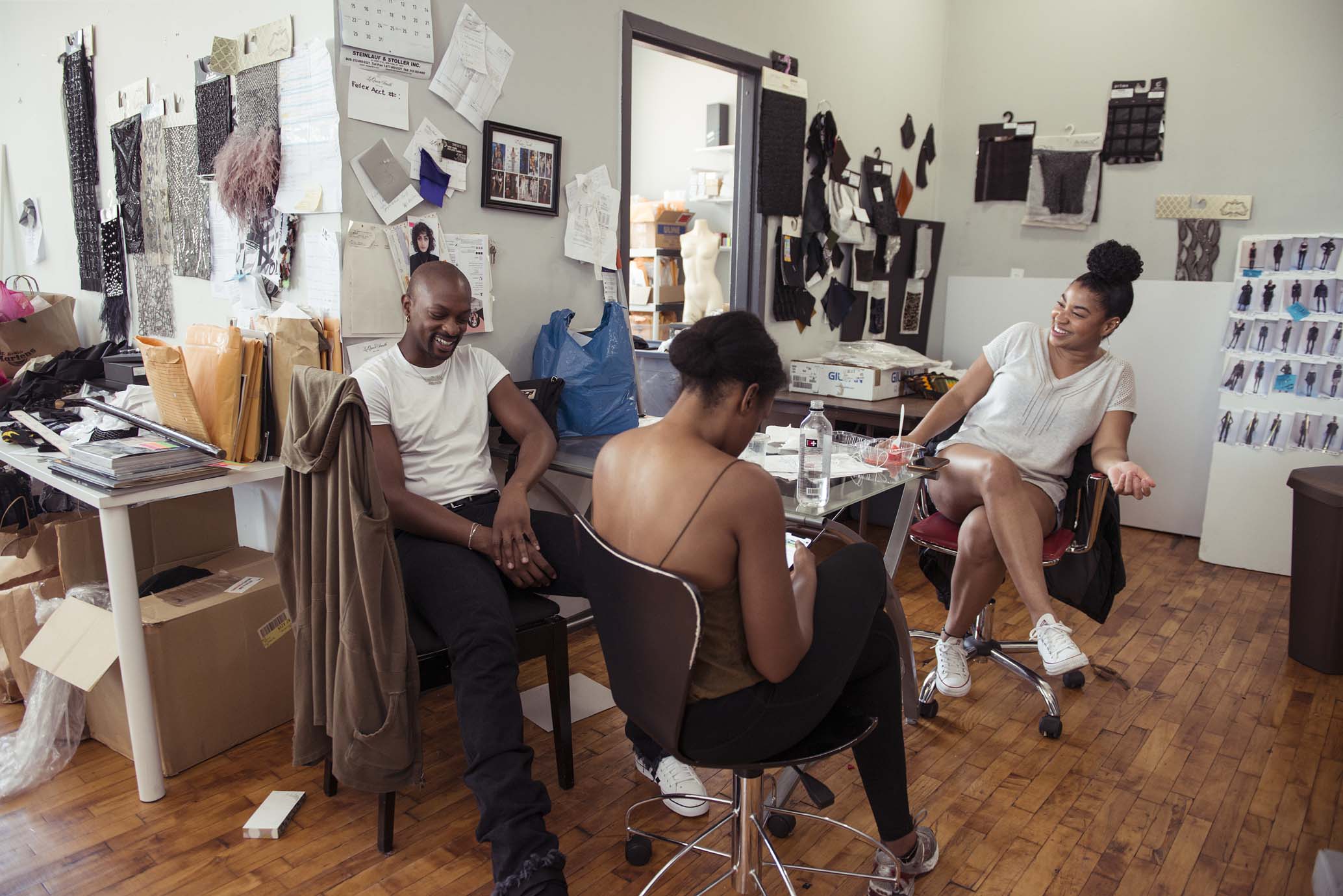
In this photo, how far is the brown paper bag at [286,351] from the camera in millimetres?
Result: 2254

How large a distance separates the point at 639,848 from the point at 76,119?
3.58m

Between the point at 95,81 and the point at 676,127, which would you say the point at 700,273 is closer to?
the point at 676,127

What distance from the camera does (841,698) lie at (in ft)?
5.36

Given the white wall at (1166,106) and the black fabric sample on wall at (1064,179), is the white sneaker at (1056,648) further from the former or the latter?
the black fabric sample on wall at (1064,179)

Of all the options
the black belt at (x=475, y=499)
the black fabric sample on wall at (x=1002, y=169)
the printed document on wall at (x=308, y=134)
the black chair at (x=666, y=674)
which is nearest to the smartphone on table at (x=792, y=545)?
the black chair at (x=666, y=674)

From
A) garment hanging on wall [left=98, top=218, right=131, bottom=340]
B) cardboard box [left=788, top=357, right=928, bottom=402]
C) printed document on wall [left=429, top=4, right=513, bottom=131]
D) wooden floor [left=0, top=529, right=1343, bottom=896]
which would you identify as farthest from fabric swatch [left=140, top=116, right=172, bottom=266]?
cardboard box [left=788, top=357, right=928, bottom=402]

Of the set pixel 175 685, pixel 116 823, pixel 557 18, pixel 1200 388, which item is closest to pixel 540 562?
pixel 175 685

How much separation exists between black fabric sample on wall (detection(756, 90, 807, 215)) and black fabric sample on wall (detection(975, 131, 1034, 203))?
139cm

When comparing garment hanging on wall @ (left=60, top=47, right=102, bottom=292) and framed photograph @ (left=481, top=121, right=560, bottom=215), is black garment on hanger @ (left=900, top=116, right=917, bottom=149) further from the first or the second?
garment hanging on wall @ (left=60, top=47, right=102, bottom=292)

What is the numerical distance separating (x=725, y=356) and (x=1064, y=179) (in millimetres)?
3876

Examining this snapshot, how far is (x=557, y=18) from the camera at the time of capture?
271 cm

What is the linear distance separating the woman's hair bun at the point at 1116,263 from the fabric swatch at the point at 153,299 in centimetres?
304

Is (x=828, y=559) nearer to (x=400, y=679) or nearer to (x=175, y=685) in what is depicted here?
(x=400, y=679)

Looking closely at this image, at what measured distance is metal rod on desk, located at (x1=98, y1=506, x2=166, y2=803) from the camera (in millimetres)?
1925
